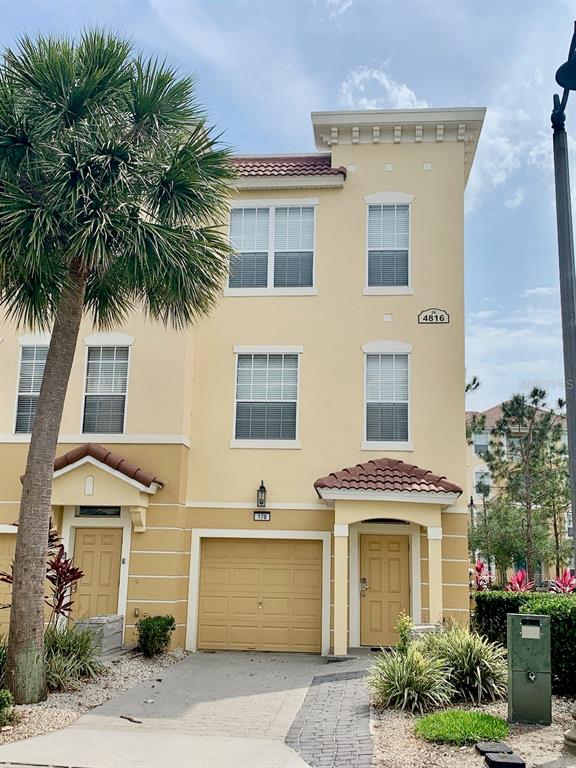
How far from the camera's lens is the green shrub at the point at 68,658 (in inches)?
407

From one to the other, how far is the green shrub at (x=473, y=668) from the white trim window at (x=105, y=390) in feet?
26.6

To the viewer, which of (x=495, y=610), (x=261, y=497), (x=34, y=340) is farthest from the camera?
(x=34, y=340)

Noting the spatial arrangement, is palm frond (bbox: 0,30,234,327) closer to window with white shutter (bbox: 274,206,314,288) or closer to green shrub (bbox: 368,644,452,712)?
window with white shutter (bbox: 274,206,314,288)

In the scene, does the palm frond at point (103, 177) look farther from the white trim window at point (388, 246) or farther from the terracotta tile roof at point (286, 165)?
the white trim window at point (388, 246)

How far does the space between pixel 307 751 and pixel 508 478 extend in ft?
60.5

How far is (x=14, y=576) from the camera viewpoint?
9836 millimetres

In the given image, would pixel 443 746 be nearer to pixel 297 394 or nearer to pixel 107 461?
pixel 107 461

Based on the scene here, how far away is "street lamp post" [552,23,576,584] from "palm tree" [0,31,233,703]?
17.3 ft

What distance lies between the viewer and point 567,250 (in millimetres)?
7785

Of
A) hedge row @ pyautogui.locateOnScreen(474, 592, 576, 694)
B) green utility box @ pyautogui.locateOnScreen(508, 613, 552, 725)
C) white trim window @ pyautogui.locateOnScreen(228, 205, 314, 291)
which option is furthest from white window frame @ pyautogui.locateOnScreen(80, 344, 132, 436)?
green utility box @ pyautogui.locateOnScreen(508, 613, 552, 725)

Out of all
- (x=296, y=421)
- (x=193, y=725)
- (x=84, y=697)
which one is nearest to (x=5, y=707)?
(x=84, y=697)

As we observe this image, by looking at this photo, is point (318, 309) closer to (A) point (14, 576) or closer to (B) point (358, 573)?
(B) point (358, 573)

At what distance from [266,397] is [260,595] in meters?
4.05

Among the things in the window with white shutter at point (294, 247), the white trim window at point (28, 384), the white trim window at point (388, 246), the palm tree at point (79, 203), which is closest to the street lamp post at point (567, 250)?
the palm tree at point (79, 203)
